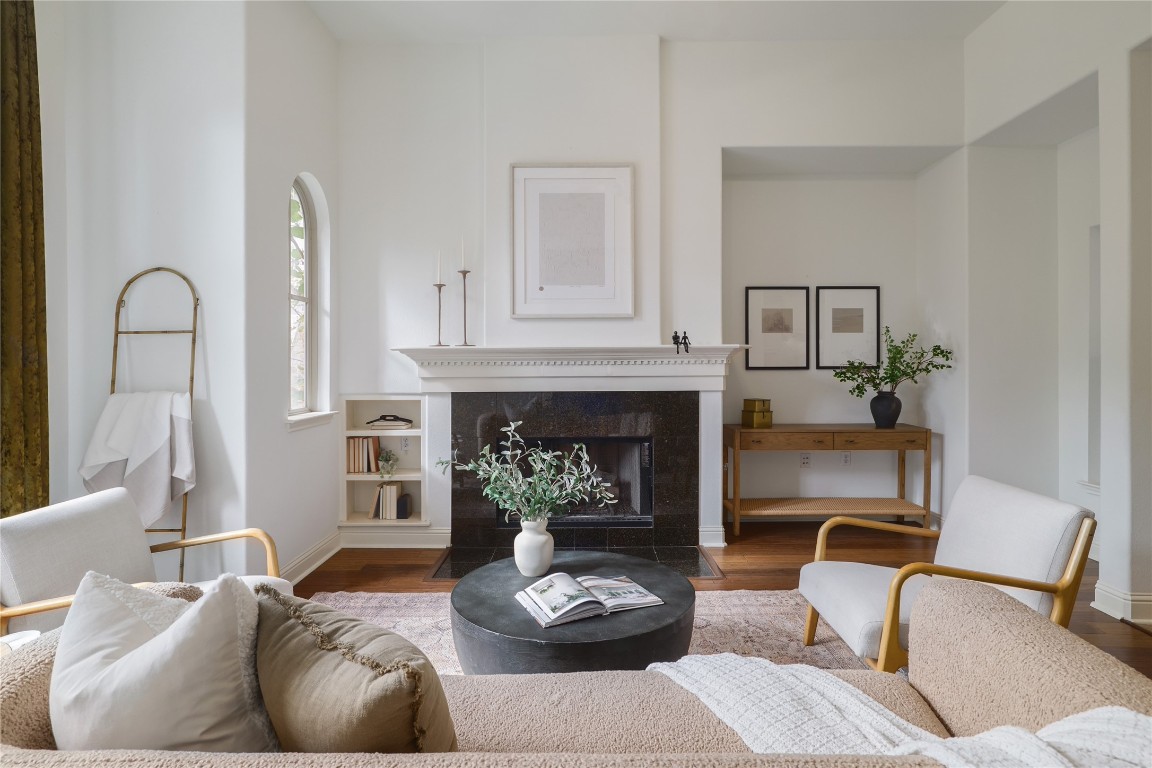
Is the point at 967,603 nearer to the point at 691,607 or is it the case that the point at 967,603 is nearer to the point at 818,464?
the point at 691,607

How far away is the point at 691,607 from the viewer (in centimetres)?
202

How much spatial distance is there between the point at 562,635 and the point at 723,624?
123cm

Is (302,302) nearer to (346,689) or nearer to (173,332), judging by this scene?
(173,332)

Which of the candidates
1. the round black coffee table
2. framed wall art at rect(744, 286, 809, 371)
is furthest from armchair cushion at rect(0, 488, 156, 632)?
framed wall art at rect(744, 286, 809, 371)

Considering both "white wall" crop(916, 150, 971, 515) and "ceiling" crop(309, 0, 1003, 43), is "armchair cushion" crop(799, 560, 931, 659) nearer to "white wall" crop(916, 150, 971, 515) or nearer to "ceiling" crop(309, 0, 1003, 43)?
"white wall" crop(916, 150, 971, 515)

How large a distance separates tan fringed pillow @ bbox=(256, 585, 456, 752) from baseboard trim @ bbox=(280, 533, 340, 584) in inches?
103

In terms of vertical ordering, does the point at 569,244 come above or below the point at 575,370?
above

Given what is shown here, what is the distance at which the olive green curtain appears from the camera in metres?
2.42

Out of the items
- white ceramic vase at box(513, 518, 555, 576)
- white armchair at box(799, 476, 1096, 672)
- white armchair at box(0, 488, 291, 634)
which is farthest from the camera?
white ceramic vase at box(513, 518, 555, 576)

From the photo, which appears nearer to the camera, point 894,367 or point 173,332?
point 173,332

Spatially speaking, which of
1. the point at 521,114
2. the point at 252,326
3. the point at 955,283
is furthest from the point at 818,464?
the point at 252,326

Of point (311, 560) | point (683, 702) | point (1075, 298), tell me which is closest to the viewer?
point (683, 702)

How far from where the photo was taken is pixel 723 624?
278cm

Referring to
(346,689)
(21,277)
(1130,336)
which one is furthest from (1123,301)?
(21,277)
